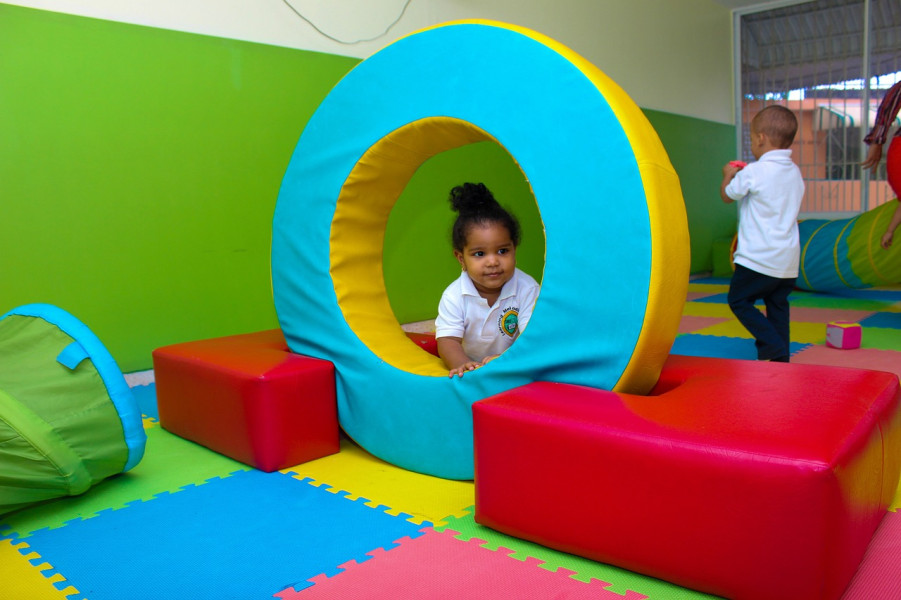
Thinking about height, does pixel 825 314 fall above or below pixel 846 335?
below

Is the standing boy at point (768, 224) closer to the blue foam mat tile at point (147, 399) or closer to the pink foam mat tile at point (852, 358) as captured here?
the pink foam mat tile at point (852, 358)

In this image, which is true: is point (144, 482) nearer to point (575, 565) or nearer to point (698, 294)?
point (575, 565)

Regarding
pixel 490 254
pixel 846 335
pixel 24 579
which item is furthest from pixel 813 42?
pixel 24 579

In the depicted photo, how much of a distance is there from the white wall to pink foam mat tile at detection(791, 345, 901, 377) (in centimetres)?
250

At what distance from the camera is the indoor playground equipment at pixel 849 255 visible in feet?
13.9

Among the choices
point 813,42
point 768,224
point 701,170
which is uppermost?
point 813,42

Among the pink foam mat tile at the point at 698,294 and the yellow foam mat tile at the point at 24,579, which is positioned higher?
the yellow foam mat tile at the point at 24,579

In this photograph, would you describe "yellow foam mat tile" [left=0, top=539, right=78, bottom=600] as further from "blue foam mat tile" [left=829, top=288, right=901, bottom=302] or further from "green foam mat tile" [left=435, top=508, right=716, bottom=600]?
"blue foam mat tile" [left=829, top=288, right=901, bottom=302]

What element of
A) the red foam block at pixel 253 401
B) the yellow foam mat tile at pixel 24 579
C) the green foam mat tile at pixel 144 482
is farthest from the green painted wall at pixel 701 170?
the yellow foam mat tile at pixel 24 579

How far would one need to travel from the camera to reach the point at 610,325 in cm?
143

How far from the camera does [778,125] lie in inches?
104

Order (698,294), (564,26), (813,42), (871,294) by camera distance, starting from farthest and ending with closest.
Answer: (813,42) < (698,294) < (871,294) < (564,26)

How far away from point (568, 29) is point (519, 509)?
4.18 meters

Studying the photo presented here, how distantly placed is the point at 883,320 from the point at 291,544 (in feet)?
11.7
